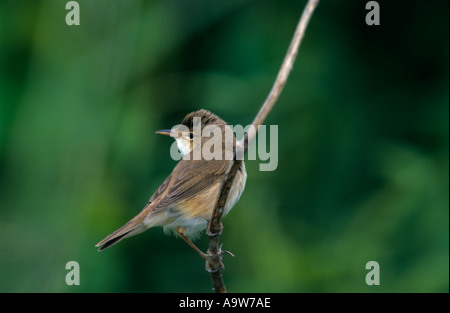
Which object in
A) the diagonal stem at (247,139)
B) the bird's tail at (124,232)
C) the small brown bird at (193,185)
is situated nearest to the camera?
the diagonal stem at (247,139)

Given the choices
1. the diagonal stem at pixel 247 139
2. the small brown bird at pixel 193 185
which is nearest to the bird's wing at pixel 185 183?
the small brown bird at pixel 193 185

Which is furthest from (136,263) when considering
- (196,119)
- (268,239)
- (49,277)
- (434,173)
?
(434,173)

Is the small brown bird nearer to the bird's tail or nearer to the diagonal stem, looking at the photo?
the bird's tail

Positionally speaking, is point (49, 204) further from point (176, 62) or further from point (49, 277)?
point (176, 62)

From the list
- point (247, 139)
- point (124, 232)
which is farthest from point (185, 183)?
point (247, 139)

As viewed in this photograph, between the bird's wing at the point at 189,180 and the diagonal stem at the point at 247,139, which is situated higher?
the bird's wing at the point at 189,180

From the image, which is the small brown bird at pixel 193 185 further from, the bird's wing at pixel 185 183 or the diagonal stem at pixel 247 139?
the diagonal stem at pixel 247 139

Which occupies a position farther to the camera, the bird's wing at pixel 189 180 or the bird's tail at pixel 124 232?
the bird's wing at pixel 189 180

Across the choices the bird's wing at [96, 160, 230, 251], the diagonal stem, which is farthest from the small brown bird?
the diagonal stem
